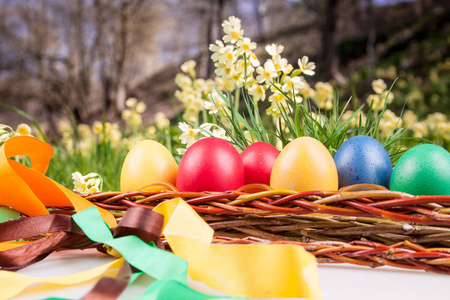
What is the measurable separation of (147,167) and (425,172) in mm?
550

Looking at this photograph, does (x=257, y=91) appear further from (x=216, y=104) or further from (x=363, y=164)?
(x=363, y=164)

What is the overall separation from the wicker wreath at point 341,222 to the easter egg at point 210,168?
0.09m

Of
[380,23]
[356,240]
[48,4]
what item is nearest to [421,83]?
[380,23]

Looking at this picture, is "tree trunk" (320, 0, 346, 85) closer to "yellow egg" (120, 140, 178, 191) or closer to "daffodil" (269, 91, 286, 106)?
"daffodil" (269, 91, 286, 106)

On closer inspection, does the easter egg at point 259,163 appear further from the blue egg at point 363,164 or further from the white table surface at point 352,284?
the white table surface at point 352,284

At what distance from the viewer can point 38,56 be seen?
8.02 m

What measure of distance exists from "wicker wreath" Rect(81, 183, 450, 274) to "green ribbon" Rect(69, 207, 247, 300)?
9 centimetres

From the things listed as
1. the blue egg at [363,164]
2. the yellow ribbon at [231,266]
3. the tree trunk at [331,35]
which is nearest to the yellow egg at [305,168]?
the blue egg at [363,164]

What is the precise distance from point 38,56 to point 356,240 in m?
8.77

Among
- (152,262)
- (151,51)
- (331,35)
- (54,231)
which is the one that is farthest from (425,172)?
(151,51)

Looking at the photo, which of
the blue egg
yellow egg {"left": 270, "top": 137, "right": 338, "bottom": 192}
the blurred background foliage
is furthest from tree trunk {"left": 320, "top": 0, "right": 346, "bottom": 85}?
yellow egg {"left": 270, "top": 137, "right": 338, "bottom": 192}

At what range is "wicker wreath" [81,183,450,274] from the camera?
0.56 m

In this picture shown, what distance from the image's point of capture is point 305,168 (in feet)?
2.30

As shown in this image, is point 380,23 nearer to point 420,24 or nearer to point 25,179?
point 420,24
